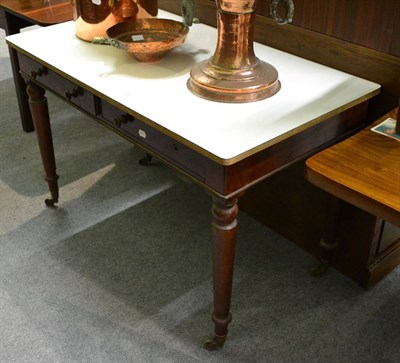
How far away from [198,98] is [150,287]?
0.68 meters

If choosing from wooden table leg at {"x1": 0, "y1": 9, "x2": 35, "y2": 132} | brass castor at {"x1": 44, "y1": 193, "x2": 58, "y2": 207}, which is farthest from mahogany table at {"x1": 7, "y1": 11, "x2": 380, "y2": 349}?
wooden table leg at {"x1": 0, "y1": 9, "x2": 35, "y2": 132}

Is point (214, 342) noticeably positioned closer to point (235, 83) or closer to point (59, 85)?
point (235, 83)

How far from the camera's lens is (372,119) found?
1.58 m

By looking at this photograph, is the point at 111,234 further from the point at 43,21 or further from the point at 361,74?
the point at 361,74

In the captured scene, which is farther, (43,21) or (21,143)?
(21,143)

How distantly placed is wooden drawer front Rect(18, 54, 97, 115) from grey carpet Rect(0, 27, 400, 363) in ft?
1.80

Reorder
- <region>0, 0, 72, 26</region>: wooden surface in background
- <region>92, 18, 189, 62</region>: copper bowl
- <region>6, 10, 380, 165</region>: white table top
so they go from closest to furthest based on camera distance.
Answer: <region>6, 10, 380, 165</region>: white table top → <region>92, 18, 189, 62</region>: copper bowl → <region>0, 0, 72, 26</region>: wooden surface in background

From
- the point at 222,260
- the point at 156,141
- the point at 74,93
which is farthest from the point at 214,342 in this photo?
the point at 74,93

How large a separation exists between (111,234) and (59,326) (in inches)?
17.3

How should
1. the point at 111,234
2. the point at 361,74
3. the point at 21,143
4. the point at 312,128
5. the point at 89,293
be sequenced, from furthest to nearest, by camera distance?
the point at 21,143, the point at 111,234, the point at 89,293, the point at 361,74, the point at 312,128

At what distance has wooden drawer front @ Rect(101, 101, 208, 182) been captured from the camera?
52.3 inches

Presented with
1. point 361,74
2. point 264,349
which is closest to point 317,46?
point 361,74

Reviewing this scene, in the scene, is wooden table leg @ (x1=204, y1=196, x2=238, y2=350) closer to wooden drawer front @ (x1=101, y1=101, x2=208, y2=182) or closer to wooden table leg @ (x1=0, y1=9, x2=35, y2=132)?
wooden drawer front @ (x1=101, y1=101, x2=208, y2=182)

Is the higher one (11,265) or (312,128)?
(312,128)
